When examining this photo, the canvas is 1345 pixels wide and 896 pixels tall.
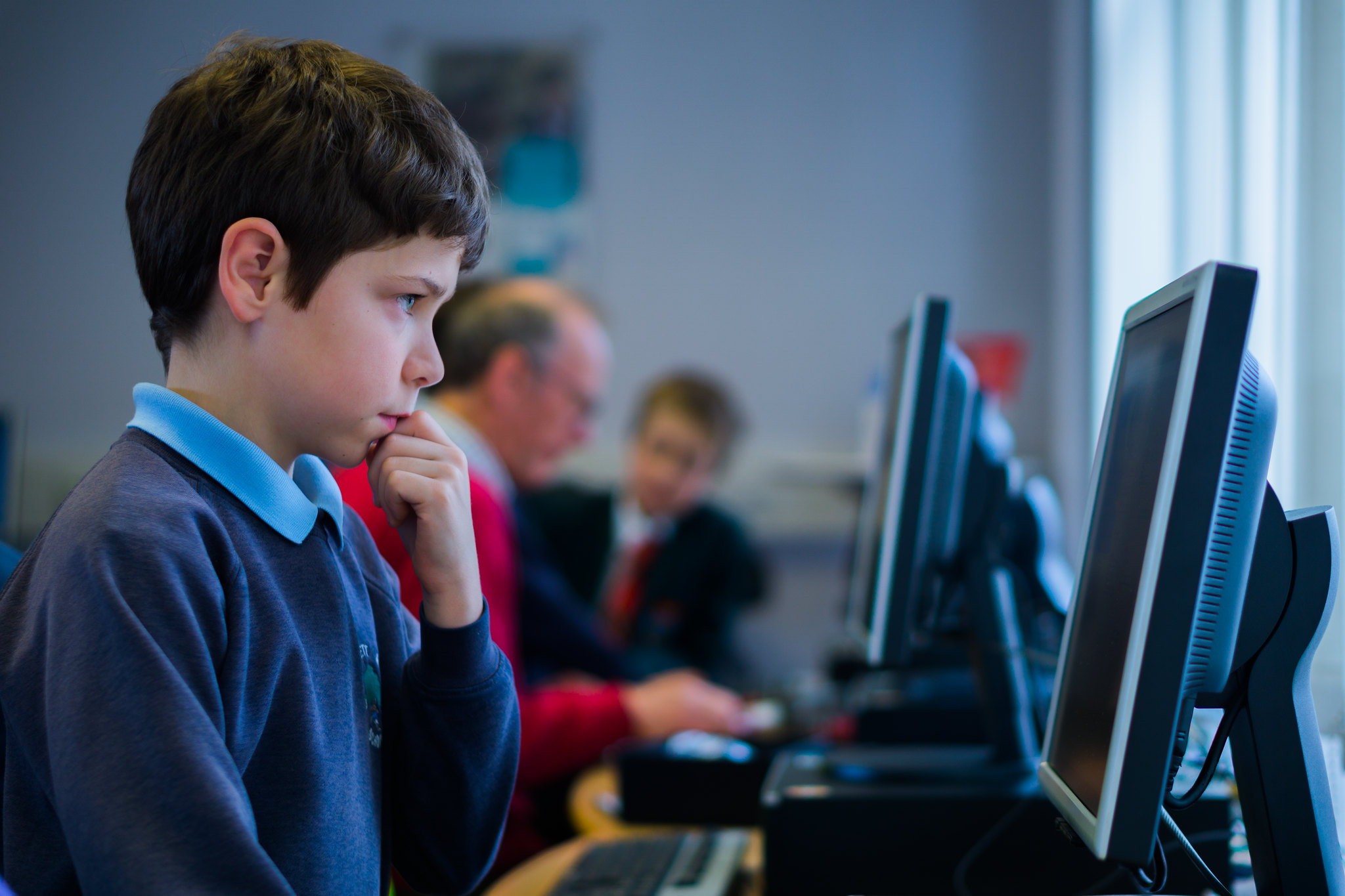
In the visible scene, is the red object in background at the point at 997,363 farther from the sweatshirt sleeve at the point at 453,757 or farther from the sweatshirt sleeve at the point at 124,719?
the sweatshirt sleeve at the point at 124,719

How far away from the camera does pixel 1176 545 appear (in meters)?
0.54

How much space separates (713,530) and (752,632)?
0.69 meters

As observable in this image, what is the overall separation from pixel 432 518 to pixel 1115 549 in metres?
0.47

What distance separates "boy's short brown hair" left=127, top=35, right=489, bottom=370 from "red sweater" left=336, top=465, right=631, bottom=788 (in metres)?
0.69

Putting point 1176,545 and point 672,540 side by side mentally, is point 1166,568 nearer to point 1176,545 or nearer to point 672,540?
point 1176,545

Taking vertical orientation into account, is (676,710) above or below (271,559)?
below

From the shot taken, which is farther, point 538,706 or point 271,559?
point 538,706

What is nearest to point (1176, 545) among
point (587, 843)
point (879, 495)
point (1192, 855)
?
point (1192, 855)

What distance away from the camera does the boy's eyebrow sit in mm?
721

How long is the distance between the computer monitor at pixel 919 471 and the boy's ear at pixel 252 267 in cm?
62

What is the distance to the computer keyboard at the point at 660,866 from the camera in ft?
3.48

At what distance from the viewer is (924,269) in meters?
3.61

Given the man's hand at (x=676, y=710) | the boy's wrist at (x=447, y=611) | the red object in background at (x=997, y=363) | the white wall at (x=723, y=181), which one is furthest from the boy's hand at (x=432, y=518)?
the white wall at (x=723, y=181)

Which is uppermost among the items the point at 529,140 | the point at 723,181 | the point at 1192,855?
the point at 529,140
